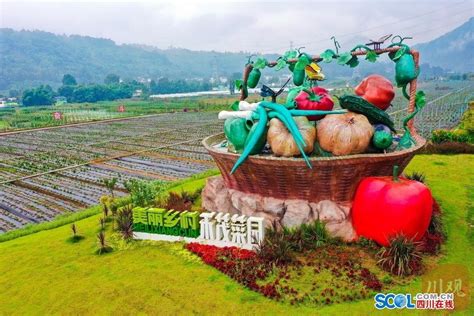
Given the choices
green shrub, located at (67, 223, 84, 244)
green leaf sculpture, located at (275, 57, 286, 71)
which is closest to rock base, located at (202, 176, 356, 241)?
green leaf sculpture, located at (275, 57, 286, 71)

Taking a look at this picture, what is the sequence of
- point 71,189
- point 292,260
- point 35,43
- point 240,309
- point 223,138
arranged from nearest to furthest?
point 240,309 → point 292,260 → point 223,138 → point 71,189 → point 35,43

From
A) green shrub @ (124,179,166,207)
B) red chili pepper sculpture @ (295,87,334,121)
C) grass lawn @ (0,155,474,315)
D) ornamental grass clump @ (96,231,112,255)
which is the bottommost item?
grass lawn @ (0,155,474,315)

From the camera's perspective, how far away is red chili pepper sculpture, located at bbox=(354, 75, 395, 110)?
9.52 meters

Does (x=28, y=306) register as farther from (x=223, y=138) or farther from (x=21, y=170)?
(x=21, y=170)

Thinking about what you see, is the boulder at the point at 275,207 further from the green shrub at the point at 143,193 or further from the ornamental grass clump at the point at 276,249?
the green shrub at the point at 143,193

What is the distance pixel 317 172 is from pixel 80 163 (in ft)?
61.8

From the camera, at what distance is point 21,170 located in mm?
22891

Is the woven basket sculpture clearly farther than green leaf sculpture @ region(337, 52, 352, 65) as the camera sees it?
No

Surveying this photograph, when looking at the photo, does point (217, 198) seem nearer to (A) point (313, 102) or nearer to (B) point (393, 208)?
(A) point (313, 102)

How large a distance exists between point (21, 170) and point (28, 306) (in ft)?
57.8

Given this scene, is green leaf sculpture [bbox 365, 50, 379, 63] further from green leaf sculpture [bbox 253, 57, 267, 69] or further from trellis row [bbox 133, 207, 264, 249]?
trellis row [bbox 133, 207, 264, 249]

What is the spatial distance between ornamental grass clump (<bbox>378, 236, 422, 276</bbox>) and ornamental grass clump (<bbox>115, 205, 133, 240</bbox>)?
5.79 metres

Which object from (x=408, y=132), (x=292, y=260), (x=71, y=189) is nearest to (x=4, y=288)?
(x=292, y=260)

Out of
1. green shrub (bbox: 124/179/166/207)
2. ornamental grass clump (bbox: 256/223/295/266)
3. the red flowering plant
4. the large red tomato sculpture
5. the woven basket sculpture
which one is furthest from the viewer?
green shrub (bbox: 124/179/166/207)
